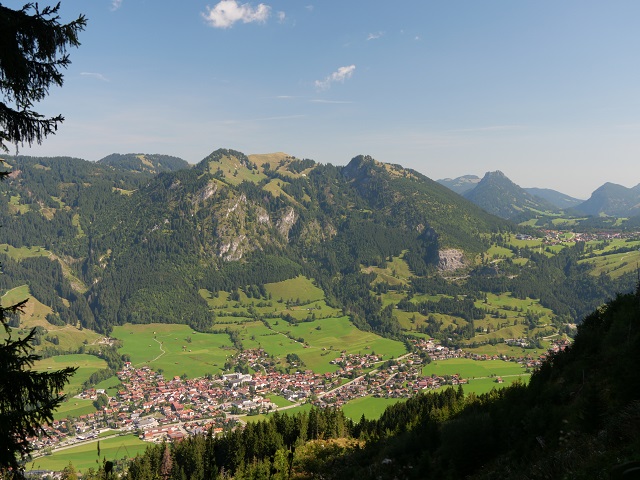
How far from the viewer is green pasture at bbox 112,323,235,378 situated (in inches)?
5748

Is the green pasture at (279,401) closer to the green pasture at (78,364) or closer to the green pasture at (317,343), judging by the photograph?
the green pasture at (317,343)

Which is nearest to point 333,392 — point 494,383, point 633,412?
point 494,383

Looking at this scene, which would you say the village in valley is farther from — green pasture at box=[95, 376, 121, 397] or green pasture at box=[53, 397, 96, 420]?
green pasture at box=[53, 397, 96, 420]

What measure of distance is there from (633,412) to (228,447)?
173 ft

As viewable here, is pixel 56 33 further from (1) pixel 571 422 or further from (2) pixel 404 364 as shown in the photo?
(2) pixel 404 364

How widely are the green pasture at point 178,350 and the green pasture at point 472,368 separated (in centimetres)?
8029

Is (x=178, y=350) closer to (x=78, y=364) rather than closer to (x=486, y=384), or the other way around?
(x=78, y=364)

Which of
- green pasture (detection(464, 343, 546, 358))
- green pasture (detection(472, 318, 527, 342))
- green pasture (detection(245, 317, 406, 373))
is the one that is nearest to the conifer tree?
green pasture (detection(245, 317, 406, 373))

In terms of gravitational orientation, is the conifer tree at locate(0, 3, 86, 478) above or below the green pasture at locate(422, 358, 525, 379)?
above

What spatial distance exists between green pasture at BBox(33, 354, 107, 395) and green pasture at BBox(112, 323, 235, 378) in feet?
41.3

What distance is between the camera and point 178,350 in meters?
168

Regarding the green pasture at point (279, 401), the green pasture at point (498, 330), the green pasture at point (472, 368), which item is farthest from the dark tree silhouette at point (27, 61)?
the green pasture at point (498, 330)

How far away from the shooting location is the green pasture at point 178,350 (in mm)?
146000

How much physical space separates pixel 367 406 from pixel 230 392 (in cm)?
4508
